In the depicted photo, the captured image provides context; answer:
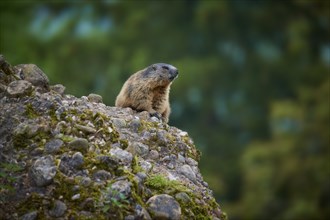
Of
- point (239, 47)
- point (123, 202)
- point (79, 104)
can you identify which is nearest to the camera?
point (123, 202)

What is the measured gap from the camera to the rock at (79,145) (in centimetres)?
570

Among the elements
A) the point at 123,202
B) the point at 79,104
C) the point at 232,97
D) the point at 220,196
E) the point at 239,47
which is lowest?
the point at 123,202

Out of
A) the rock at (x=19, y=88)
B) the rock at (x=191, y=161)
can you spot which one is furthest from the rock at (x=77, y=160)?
the rock at (x=191, y=161)

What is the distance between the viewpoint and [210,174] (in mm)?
29953

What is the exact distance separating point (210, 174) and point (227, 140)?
3.55 metres

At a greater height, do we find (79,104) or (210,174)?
(210,174)

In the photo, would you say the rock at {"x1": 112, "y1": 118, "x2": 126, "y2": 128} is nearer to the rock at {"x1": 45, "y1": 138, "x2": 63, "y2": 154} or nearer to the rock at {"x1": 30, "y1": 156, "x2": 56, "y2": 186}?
the rock at {"x1": 45, "y1": 138, "x2": 63, "y2": 154}

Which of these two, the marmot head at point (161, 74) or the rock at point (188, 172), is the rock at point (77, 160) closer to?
the rock at point (188, 172)

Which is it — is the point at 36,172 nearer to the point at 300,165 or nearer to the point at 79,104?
the point at 79,104

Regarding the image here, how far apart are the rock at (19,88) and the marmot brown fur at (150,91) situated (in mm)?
2908

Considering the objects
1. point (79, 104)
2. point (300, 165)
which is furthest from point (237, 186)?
point (79, 104)

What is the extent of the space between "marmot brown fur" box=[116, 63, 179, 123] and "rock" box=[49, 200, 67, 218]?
3662mm

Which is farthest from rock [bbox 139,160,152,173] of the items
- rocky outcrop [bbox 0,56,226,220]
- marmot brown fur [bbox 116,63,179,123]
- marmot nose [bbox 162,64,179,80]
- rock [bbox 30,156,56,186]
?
marmot nose [bbox 162,64,179,80]

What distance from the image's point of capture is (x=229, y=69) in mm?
35562
